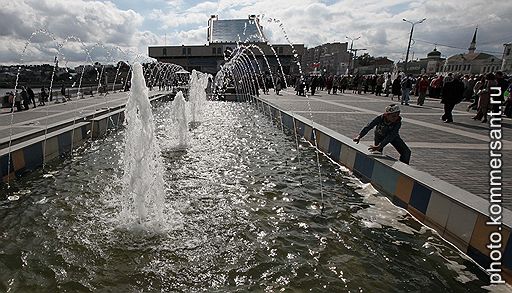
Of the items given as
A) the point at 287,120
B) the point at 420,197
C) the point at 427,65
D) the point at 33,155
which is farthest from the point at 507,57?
the point at 33,155

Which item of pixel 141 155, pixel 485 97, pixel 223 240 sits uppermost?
pixel 485 97

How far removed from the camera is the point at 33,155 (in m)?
7.19

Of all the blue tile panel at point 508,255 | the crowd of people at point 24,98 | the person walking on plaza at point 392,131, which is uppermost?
the person walking on plaza at point 392,131

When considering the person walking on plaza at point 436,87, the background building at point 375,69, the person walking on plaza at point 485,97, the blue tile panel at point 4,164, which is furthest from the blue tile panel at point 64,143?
the background building at point 375,69

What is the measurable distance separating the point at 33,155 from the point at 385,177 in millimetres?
7155

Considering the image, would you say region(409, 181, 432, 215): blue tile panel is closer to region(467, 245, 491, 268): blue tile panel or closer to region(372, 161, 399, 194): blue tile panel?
region(372, 161, 399, 194): blue tile panel

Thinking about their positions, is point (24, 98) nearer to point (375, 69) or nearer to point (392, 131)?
point (392, 131)

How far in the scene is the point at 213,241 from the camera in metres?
4.36

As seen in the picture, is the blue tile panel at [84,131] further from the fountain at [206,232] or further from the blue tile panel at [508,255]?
the blue tile panel at [508,255]

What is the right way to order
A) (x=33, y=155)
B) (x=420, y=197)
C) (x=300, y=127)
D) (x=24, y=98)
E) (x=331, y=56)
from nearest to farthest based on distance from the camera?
(x=420, y=197) < (x=33, y=155) < (x=300, y=127) < (x=24, y=98) < (x=331, y=56)

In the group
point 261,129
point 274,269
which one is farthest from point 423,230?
point 261,129

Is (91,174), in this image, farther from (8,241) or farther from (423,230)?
(423,230)

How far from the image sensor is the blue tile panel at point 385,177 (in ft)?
19.3

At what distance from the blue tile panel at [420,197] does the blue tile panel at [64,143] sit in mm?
7984
